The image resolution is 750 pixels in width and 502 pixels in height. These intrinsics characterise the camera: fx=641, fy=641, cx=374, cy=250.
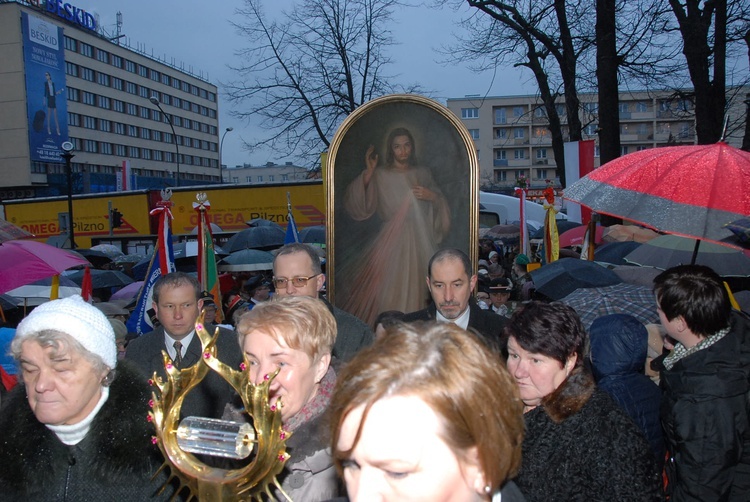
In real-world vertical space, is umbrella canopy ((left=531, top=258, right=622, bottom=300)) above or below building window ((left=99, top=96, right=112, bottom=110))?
below

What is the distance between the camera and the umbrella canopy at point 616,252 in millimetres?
8742

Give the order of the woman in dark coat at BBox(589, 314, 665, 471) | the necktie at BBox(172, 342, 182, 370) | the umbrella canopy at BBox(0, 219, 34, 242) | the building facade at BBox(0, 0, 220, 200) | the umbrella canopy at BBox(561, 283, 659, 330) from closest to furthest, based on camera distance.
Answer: the woman in dark coat at BBox(589, 314, 665, 471) < the necktie at BBox(172, 342, 182, 370) < the umbrella canopy at BBox(561, 283, 659, 330) < the umbrella canopy at BBox(0, 219, 34, 242) < the building facade at BBox(0, 0, 220, 200)

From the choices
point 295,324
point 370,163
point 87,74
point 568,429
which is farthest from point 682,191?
point 87,74

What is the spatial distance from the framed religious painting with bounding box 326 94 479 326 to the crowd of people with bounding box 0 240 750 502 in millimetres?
2349

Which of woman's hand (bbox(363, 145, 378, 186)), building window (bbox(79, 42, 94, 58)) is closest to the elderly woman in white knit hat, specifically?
woman's hand (bbox(363, 145, 378, 186))

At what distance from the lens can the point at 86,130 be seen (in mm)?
66188

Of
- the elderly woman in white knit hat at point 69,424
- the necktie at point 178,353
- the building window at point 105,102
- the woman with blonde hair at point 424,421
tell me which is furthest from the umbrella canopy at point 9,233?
the building window at point 105,102

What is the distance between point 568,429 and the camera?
2.37 m

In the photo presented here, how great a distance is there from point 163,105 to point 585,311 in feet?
265

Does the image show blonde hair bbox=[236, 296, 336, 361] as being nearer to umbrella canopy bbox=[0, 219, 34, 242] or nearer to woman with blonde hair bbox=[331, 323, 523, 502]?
woman with blonde hair bbox=[331, 323, 523, 502]

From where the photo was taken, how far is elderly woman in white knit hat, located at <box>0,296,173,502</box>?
212 cm

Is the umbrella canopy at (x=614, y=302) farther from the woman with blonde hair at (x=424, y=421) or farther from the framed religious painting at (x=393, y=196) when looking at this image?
the woman with blonde hair at (x=424, y=421)

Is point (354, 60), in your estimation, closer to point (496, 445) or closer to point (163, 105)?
point (496, 445)

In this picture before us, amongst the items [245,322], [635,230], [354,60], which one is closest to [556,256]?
[635,230]
